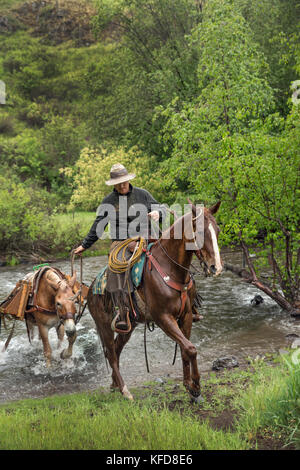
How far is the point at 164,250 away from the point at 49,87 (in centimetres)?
5305

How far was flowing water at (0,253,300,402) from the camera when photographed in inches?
303

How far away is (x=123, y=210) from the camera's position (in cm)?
660

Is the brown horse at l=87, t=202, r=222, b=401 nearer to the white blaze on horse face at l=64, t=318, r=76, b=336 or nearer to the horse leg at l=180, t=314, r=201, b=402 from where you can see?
the horse leg at l=180, t=314, r=201, b=402

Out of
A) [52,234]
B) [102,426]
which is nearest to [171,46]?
[52,234]

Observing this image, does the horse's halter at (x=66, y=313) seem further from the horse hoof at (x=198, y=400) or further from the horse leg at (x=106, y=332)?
the horse hoof at (x=198, y=400)

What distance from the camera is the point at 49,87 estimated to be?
176 feet

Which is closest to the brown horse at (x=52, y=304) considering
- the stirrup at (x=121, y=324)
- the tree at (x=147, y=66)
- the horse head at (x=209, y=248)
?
the stirrup at (x=121, y=324)

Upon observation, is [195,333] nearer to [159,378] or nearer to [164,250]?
[159,378]

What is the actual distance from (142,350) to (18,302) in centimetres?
289

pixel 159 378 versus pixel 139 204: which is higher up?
pixel 139 204

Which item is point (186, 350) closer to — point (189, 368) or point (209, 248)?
point (189, 368)

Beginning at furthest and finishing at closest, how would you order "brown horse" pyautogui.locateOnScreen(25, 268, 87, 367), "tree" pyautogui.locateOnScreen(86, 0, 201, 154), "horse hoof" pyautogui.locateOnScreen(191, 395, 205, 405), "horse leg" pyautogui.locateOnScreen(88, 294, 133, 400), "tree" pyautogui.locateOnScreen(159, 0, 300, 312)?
"tree" pyautogui.locateOnScreen(86, 0, 201, 154), "tree" pyautogui.locateOnScreen(159, 0, 300, 312), "brown horse" pyautogui.locateOnScreen(25, 268, 87, 367), "horse leg" pyautogui.locateOnScreen(88, 294, 133, 400), "horse hoof" pyautogui.locateOnScreen(191, 395, 205, 405)

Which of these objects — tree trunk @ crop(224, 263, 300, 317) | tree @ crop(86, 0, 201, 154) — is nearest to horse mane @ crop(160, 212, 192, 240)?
tree trunk @ crop(224, 263, 300, 317)

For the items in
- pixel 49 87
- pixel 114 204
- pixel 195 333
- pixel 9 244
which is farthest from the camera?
pixel 49 87
